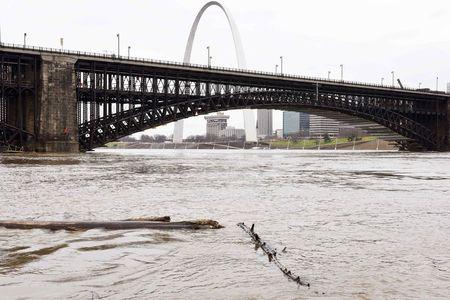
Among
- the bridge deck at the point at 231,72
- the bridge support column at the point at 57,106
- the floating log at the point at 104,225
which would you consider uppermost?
the bridge deck at the point at 231,72

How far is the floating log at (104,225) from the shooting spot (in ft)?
35.0

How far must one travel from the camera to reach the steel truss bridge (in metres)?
71.9

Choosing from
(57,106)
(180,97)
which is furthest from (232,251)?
(180,97)

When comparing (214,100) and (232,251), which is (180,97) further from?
(232,251)

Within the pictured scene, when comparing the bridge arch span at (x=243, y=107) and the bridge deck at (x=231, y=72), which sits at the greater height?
the bridge deck at (x=231, y=72)

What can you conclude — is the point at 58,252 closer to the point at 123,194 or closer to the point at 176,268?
the point at 176,268

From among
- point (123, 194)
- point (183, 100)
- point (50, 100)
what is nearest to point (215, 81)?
point (183, 100)

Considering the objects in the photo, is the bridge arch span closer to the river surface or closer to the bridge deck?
the bridge deck

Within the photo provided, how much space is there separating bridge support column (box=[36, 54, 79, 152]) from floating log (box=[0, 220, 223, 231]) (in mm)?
62242

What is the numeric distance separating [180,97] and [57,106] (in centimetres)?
2360

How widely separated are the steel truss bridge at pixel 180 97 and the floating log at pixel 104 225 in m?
62.7

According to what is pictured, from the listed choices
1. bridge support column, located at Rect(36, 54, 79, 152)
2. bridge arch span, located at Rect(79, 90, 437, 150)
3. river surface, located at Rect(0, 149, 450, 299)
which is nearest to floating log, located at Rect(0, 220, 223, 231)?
river surface, located at Rect(0, 149, 450, 299)

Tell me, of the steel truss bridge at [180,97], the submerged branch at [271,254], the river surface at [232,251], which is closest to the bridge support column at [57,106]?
the steel truss bridge at [180,97]

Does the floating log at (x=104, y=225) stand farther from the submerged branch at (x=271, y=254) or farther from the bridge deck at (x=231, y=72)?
the bridge deck at (x=231, y=72)
